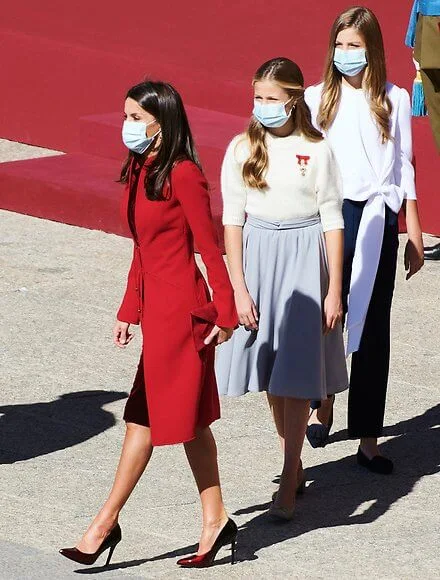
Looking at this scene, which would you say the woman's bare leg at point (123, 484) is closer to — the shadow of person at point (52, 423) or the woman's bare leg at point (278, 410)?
the woman's bare leg at point (278, 410)

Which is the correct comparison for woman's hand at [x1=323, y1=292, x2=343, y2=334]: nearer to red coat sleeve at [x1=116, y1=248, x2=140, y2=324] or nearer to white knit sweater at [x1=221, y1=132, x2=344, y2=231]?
white knit sweater at [x1=221, y1=132, x2=344, y2=231]

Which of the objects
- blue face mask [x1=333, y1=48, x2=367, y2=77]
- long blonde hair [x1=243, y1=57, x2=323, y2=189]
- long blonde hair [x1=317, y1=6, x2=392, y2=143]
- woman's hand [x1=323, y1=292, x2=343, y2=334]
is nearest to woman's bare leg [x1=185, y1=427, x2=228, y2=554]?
woman's hand [x1=323, y1=292, x2=343, y2=334]

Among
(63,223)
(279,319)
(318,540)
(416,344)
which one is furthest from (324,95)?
(63,223)

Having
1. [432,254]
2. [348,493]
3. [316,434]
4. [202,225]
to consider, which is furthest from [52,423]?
[432,254]

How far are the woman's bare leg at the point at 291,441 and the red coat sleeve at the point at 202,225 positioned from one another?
0.74 m

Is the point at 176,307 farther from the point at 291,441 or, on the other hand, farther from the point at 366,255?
the point at 366,255

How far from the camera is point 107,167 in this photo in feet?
38.0

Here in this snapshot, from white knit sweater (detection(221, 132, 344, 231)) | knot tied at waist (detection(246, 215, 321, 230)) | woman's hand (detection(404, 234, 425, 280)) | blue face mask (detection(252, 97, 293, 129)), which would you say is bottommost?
woman's hand (detection(404, 234, 425, 280))

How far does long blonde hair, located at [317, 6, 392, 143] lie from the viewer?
626 cm

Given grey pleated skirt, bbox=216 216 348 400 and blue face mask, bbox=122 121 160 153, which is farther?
grey pleated skirt, bbox=216 216 348 400

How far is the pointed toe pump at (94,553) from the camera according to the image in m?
5.34

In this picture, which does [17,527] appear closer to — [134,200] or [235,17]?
[134,200]

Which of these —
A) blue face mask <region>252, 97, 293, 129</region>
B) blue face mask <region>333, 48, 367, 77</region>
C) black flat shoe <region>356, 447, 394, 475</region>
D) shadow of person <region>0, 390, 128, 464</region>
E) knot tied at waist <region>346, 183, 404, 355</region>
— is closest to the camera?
blue face mask <region>252, 97, 293, 129</region>

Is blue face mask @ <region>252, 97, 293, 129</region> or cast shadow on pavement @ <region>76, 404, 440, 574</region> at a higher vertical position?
blue face mask @ <region>252, 97, 293, 129</region>
